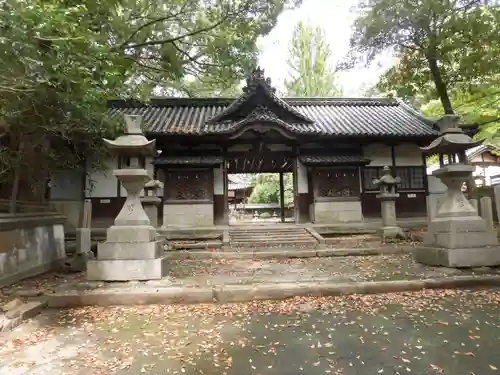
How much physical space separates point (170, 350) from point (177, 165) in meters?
10.8

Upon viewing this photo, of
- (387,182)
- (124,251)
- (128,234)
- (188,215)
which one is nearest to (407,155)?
(387,182)

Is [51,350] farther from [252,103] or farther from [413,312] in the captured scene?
[252,103]

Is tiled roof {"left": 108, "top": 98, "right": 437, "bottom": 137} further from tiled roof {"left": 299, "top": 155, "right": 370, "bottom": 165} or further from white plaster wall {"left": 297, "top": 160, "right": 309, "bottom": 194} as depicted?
white plaster wall {"left": 297, "top": 160, "right": 309, "bottom": 194}

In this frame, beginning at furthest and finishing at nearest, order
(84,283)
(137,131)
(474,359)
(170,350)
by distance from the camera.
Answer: (137,131), (84,283), (170,350), (474,359)

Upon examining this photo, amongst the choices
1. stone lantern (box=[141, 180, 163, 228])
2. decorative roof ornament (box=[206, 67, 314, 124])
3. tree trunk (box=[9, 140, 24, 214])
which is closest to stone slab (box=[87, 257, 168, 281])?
tree trunk (box=[9, 140, 24, 214])

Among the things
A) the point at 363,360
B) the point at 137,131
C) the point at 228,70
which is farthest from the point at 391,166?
the point at 363,360

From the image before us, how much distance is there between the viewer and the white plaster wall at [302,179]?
15.3 meters

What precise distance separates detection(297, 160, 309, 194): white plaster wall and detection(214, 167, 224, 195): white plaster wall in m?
3.53

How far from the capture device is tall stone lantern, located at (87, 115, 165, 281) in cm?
703

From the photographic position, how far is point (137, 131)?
7770 mm

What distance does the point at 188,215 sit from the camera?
14.4 m

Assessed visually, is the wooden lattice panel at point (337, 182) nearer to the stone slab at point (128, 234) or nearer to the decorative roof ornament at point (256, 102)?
the decorative roof ornament at point (256, 102)

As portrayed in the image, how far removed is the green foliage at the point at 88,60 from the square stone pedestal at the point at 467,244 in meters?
7.84

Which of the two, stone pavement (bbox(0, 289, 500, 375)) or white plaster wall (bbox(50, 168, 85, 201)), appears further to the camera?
white plaster wall (bbox(50, 168, 85, 201))
